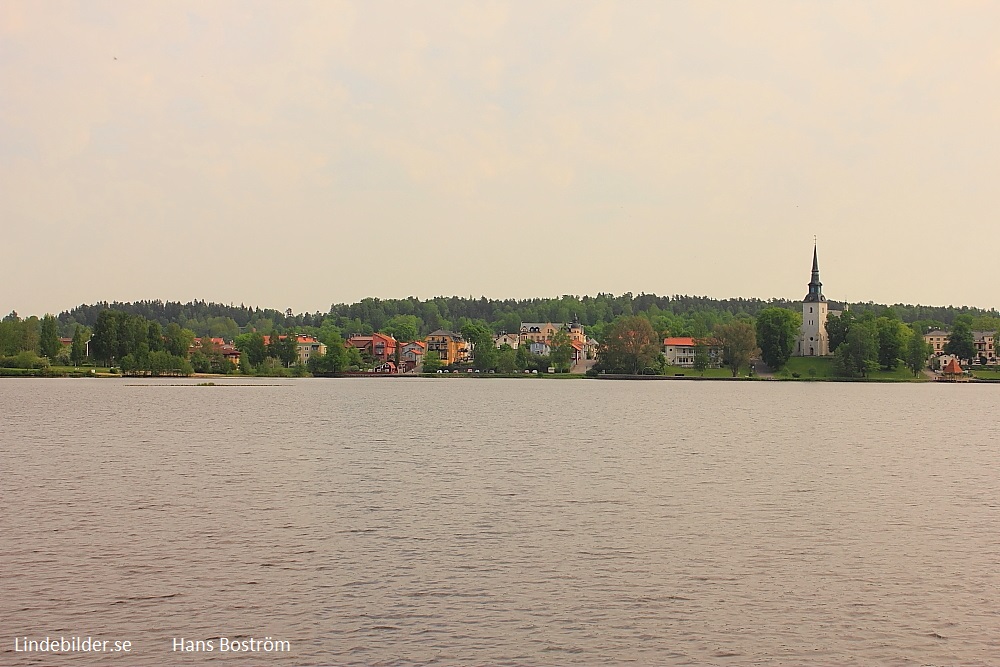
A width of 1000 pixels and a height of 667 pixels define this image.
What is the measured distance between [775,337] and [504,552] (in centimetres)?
14363

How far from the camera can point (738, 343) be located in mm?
150375

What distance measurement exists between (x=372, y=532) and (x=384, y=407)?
183ft

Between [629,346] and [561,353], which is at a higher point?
[629,346]

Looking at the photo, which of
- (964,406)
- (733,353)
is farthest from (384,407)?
(733,353)

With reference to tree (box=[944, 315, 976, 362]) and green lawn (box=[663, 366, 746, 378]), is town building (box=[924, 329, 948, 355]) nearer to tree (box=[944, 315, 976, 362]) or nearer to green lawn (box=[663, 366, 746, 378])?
tree (box=[944, 315, 976, 362])

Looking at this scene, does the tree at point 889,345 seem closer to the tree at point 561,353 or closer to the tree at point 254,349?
the tree at point 561,353

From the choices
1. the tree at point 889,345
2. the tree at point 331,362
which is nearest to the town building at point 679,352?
the tree at point 889,345

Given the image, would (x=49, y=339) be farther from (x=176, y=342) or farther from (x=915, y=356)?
(x=915, y=356)

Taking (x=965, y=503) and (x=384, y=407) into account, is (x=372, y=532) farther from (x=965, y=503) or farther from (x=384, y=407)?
(x=384, y=407)

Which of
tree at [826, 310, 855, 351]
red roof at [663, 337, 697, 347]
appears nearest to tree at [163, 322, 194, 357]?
red roof at [663, 337, 697, 347]

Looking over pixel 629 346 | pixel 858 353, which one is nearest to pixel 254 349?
pixel 629 346

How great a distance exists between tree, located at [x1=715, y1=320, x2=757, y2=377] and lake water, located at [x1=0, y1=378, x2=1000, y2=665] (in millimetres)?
108695

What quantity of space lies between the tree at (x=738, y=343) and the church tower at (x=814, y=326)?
81.7ft

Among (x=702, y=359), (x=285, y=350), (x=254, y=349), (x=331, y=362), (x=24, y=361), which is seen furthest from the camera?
(x=331, y=362)
